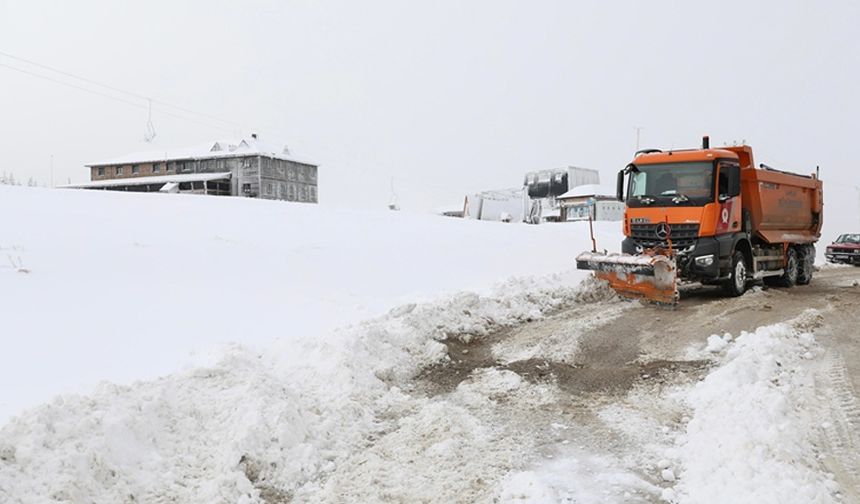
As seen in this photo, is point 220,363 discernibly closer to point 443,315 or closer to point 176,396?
point 176,396

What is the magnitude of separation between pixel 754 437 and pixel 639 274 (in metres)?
7.56

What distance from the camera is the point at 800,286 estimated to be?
1634 cm

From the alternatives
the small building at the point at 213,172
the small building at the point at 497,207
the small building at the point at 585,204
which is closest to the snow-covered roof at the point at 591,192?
the small building at the point at 585,204

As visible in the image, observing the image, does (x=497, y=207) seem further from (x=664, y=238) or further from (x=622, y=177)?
(x=664, y=238)

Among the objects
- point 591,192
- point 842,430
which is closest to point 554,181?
point 591,192

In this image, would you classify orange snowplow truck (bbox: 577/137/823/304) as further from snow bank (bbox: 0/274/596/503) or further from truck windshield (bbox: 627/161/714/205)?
snow bank (bbox: 0/274/596/503)

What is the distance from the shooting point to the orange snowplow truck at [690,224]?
11.8m

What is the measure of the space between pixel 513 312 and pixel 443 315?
5.93 feet

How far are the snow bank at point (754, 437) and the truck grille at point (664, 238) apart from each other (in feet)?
17.7

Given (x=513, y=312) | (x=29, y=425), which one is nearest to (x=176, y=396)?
(x=29, y=425)

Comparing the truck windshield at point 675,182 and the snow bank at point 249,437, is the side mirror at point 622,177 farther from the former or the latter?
the snow bank at point 249,437

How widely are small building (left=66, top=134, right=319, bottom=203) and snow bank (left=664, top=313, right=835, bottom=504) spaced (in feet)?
165

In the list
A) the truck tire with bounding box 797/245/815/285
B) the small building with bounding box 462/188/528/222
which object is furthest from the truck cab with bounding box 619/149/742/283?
the small building with bounding box 462/188/528/222

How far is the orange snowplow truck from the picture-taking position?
11.8 meters
